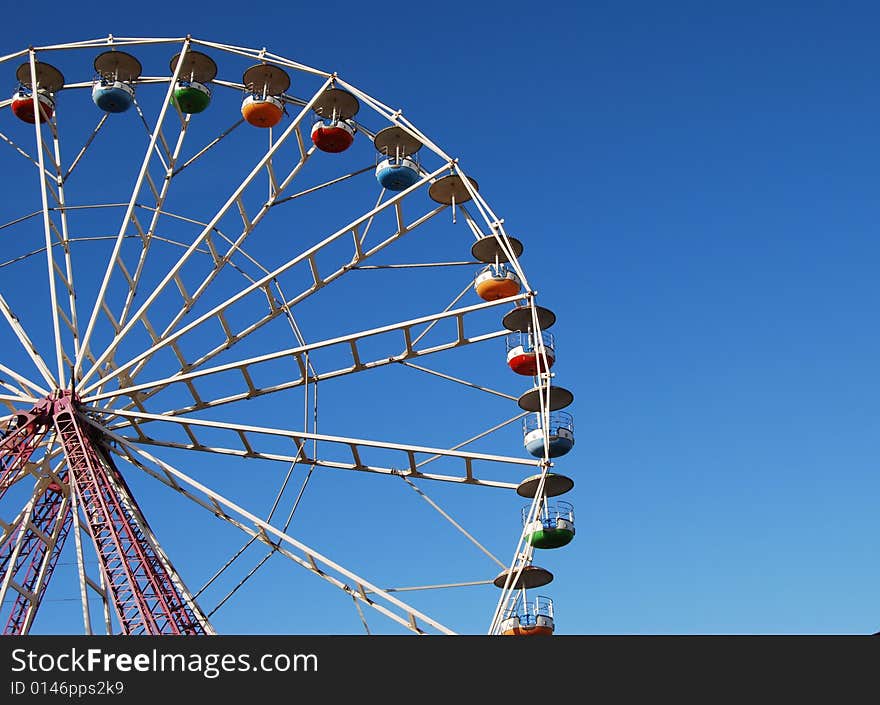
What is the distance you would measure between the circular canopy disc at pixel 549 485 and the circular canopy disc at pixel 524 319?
285cm

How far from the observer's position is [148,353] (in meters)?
21.2

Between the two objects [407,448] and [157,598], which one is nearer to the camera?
[157,598]

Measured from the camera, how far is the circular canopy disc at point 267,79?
2341 cm

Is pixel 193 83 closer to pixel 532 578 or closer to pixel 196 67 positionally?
pixel 196 67

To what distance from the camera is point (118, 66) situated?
24.0 m

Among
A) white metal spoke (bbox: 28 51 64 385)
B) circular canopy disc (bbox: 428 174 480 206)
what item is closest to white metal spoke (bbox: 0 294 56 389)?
white metal spoke (bbox: 28 51 64 385)

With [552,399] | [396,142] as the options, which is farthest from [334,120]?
[552,399]

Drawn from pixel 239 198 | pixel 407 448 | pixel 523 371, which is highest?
pixel 239 198

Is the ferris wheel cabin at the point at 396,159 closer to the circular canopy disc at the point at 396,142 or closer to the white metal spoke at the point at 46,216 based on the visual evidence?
the circular canopy disc at the point at 396,142

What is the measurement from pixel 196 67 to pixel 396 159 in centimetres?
464
